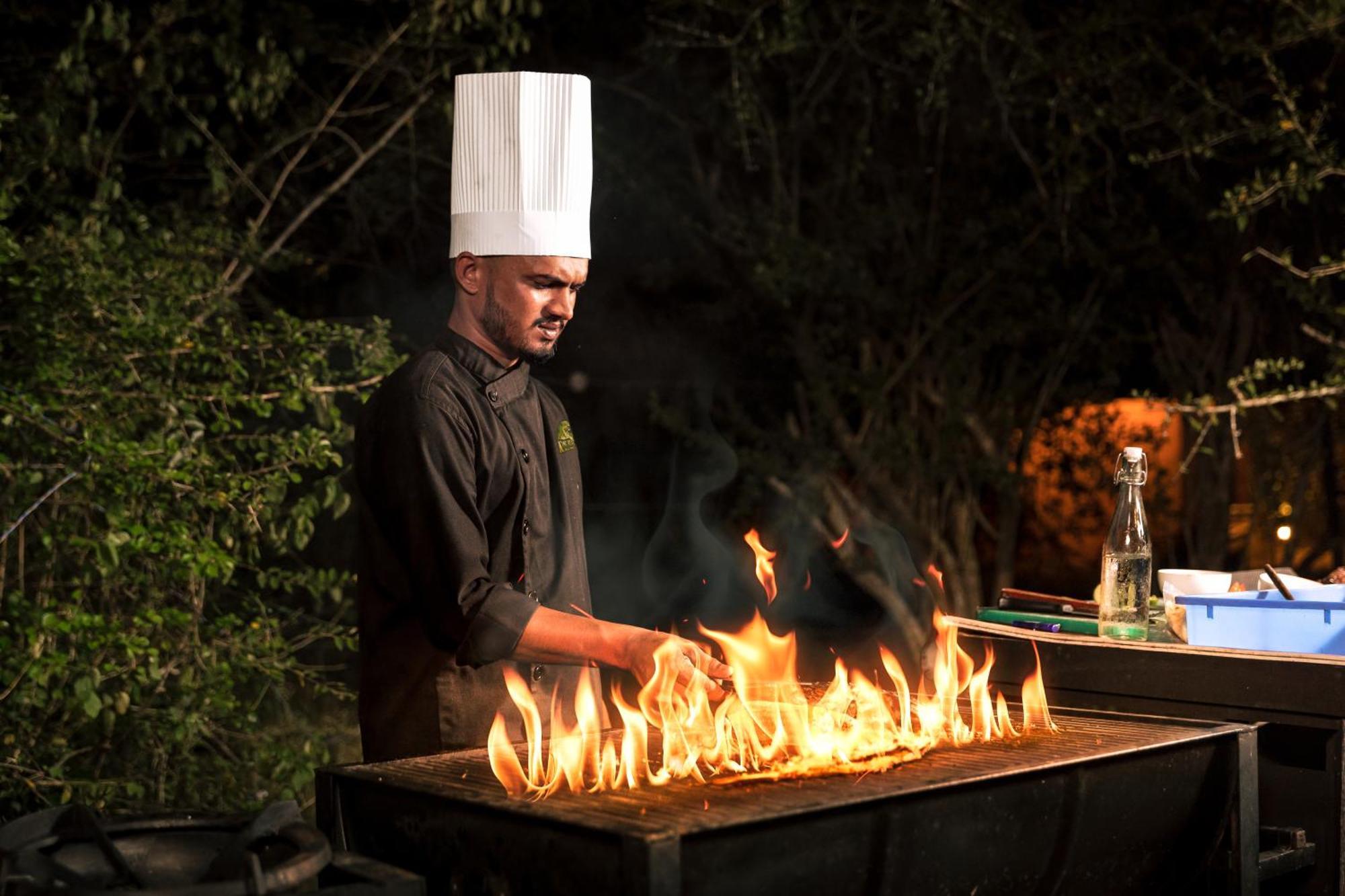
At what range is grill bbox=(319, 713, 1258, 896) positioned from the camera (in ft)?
6.38

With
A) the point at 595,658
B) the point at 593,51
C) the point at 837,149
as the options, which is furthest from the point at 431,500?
the point at 837,149

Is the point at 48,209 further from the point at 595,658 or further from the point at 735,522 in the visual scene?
the point at 735,522

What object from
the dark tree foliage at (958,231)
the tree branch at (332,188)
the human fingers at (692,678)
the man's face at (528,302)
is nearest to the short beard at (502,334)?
the man's face at (528,302)

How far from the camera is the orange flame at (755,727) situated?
2.28 meters

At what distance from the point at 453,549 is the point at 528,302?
67 cm

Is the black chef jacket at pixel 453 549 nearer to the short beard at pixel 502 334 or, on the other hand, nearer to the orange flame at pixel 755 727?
the short beard at pixel 502 334

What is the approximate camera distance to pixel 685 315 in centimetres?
862

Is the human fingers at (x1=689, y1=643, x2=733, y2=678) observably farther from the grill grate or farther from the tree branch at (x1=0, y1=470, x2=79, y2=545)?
the tree branch at (x1=0, y1=470, x2=79, y2=545)

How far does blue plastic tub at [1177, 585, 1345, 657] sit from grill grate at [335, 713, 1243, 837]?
0.61 metres

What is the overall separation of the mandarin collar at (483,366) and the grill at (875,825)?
2.96 feet

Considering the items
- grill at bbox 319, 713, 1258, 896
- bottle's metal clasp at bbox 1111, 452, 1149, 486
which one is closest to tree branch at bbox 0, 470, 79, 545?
grill at bbox 319, 713, 1258, 896

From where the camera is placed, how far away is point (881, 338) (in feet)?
29.0

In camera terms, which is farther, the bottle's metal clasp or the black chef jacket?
the bottle's metal clasp

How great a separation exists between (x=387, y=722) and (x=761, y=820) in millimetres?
1338
